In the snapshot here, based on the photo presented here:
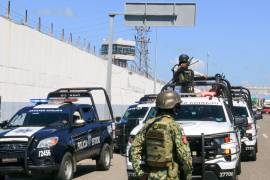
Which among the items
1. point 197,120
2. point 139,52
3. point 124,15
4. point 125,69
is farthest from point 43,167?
point 139,52

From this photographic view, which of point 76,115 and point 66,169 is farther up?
point 76,115

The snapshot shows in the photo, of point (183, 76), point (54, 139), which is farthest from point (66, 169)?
point (183, 76)

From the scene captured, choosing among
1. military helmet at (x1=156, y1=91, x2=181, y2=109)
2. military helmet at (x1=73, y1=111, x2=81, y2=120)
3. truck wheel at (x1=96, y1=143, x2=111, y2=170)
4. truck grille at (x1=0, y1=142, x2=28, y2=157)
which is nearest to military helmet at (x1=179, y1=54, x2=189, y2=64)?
military helmet at (x1=73, y1=111, x2=81, y2=120)

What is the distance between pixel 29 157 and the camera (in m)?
11.8

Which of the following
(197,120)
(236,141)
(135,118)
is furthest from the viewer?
(135,118)

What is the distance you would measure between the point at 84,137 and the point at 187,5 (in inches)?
760

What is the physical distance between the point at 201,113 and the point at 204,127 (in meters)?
1.43

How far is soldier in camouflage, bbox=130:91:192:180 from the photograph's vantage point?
18.0ft

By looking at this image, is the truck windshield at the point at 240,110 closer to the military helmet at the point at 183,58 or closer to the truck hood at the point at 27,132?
the military helmet at the point at 183,58

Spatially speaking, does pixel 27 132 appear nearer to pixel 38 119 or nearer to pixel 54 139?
pixel 54 139

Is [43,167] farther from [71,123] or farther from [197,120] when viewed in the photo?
[197,120]

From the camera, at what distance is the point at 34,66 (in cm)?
3036

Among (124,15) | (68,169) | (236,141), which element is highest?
(124,15)

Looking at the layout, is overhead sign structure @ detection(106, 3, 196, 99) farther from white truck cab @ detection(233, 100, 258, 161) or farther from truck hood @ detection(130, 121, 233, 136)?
truck hood @ detection(130, 121, 233, 136)
